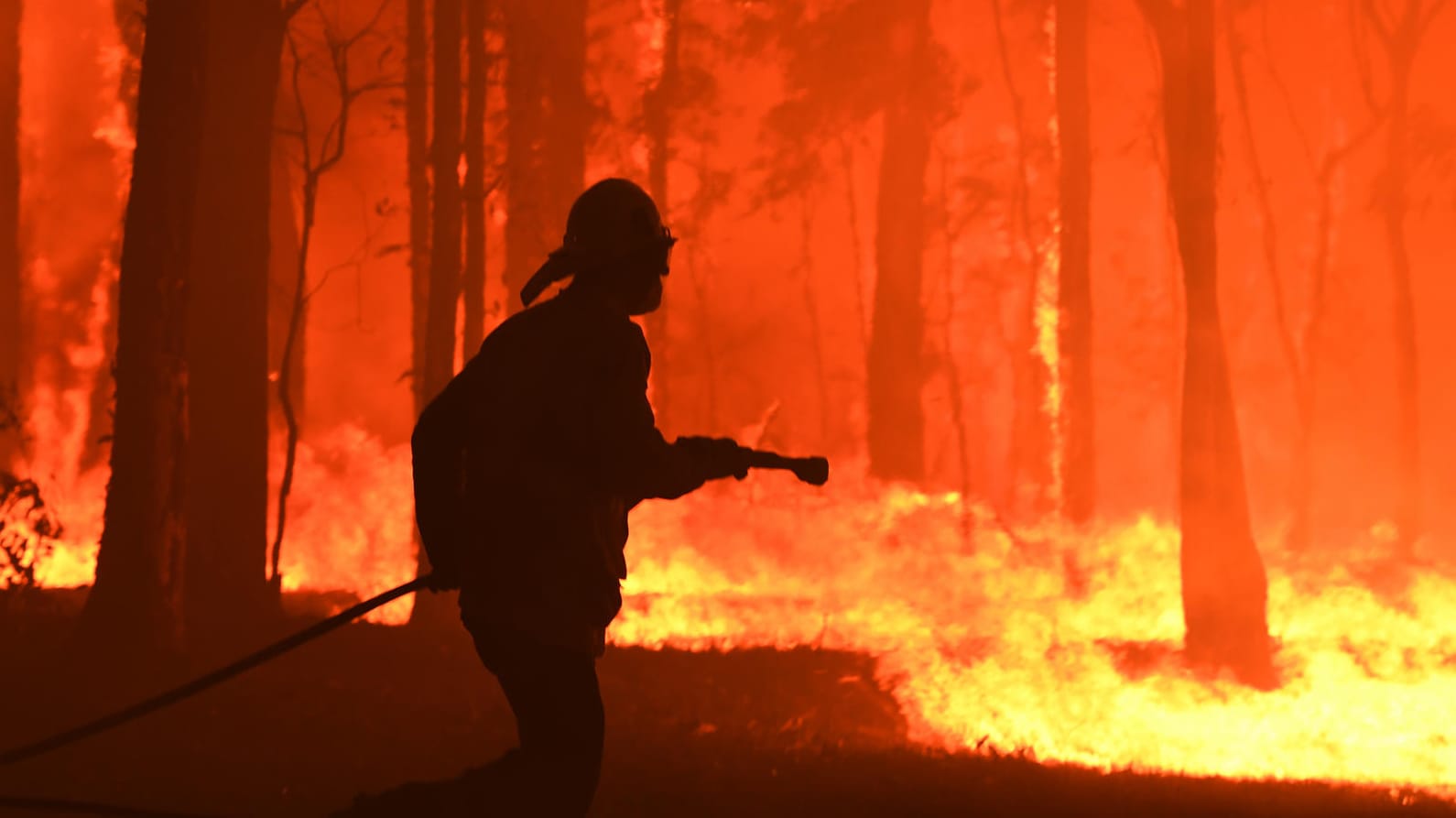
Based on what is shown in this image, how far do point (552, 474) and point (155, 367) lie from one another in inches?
241

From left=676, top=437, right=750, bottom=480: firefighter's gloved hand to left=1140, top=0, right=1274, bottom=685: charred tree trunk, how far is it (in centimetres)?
970

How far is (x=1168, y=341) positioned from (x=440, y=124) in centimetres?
2450

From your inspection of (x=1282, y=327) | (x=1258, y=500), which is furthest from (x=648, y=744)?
(x=1258, y=500)

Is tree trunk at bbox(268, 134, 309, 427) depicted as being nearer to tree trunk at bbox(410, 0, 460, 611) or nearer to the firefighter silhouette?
tree trunk at bbox(410, 0, 460, 611)

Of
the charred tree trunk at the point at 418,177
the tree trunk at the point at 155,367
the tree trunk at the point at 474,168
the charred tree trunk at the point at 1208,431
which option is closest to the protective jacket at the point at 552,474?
the tree trunk at the point at 155,367

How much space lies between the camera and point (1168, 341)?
109 ft

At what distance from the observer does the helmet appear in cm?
377

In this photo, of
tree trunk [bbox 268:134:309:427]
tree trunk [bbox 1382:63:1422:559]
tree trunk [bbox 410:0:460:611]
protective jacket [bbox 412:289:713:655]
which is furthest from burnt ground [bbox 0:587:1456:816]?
tree trunk [bbox 1382:63:1422:559]

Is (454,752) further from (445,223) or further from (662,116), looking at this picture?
(662,116)

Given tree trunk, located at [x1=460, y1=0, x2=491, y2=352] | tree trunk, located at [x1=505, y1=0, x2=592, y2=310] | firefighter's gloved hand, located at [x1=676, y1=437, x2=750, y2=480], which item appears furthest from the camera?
tree trunk, located at [x1=505, y1=0, x2=592, y2=310]

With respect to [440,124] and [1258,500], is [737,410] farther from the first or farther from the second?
[440,124]

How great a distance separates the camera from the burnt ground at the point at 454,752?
242 inches

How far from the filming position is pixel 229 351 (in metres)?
10.8

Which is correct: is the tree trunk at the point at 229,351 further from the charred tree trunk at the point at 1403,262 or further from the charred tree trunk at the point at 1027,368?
the charred tree trunk at the point at 1403,262
